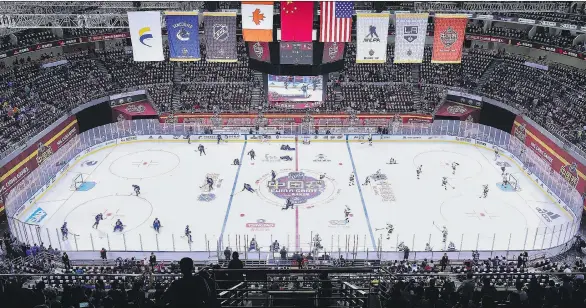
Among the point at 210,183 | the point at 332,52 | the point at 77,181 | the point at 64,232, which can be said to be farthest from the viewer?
the point at 332,52

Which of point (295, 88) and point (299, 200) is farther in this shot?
point (295, 88)

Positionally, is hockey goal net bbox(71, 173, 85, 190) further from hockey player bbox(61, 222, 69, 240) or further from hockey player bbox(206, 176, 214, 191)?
hockey player bbox(206, 176, 214, 191)

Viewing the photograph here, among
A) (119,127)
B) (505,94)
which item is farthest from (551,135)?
(119,127)

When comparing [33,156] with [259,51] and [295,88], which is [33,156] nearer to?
[259,51]

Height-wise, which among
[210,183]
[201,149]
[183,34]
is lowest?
[210,183]

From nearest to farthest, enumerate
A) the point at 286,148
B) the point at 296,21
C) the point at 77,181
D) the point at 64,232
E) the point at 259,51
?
the point at 64,232, the point at 296,21, the point at 77,181, the point at 259,51, the point at 286,148

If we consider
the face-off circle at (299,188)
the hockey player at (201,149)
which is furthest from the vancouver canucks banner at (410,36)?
the hockey player at (201,149)

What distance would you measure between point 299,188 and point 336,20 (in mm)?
10054

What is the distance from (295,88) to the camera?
3966cm

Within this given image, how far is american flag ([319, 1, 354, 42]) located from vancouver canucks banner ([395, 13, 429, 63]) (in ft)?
9.66

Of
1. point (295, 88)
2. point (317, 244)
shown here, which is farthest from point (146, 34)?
point (317, 244)

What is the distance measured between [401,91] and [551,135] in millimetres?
13708

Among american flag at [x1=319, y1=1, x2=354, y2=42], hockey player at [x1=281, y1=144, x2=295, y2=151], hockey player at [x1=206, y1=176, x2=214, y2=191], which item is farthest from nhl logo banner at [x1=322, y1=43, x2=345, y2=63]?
hockey player at [x1=206, y1=176, x2=214, y2=191]

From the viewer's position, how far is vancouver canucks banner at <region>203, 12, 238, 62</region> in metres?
31.5
